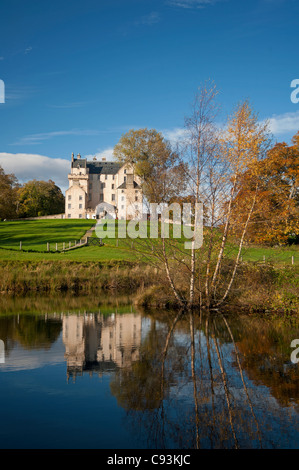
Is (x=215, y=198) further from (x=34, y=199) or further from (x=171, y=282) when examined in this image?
(x=34, y=199)

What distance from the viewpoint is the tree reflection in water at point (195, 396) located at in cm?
682

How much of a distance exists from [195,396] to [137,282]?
19073 mm

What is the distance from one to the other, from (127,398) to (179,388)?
1.20 metres

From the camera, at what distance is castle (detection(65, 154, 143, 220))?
98.4 metres

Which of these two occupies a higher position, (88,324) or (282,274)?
(282,274)

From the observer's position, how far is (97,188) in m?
109

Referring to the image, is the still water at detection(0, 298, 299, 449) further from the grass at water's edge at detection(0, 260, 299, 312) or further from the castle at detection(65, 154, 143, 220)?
the castle at detection(65, 154, 143, 220)

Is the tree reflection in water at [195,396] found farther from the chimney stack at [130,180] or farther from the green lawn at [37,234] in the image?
the chimney stack at [130,180]

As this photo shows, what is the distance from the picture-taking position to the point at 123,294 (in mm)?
26344

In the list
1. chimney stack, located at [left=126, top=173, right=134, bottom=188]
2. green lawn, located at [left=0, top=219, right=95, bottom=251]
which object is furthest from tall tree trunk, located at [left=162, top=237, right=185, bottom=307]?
chimney stack, located at [left=126, top=173, right=134, bottom=188]

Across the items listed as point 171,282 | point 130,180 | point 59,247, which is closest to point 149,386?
point 171,282
